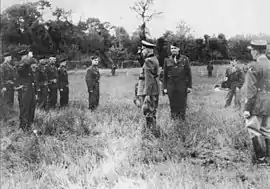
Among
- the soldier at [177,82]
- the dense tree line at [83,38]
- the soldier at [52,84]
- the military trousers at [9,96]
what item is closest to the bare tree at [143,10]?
the dense tree line at [83,38]

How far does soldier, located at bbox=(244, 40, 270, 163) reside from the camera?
112 inches

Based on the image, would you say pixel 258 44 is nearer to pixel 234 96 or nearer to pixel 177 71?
pixel 234 96

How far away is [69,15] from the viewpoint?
12.8 ft

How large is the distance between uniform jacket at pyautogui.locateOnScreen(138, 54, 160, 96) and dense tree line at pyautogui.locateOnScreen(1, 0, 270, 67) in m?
0.19

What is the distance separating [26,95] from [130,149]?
1.99 m

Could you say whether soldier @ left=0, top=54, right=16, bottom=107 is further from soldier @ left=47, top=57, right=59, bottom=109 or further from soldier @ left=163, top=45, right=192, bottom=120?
soldier @ left=163, top=45, right=192, bottom=120

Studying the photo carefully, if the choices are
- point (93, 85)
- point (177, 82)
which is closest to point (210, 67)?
point (177, 82)

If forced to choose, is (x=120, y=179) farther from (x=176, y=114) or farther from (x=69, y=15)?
(x=69, y=15)

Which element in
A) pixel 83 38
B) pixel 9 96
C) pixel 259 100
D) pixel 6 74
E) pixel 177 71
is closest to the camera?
pixel 259 100

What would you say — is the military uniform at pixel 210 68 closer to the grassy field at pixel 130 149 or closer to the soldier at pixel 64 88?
the grassy field at pixel 130 149

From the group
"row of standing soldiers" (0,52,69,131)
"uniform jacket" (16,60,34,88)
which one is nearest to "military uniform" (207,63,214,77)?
"row of standing soldiers" (0,52,69,131)

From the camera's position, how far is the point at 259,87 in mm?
2885

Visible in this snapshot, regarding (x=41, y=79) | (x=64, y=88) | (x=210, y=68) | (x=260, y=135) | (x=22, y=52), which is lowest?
(x=260, y=135)

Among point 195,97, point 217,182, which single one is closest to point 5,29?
point 195,97
